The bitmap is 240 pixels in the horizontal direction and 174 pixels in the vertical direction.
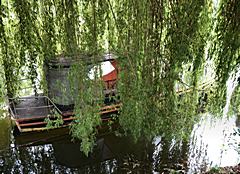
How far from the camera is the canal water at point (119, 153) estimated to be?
4305mm

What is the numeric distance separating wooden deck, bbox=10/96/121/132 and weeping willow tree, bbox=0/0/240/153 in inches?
77.1

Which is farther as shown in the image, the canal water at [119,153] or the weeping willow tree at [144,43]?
the canal water at [119,153]

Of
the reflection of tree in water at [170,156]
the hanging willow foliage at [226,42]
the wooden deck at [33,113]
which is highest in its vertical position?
the hanging willow foliage at [226,42]

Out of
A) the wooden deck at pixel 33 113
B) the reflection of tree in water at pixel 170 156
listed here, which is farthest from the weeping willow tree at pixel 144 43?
the wooden deck at pixel 33 113

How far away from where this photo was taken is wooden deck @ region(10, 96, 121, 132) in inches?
194

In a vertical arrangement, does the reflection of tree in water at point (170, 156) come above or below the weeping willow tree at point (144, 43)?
below

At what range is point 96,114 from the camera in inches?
121

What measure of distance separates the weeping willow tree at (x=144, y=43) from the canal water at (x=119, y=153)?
1374 mm

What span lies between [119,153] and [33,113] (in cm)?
170

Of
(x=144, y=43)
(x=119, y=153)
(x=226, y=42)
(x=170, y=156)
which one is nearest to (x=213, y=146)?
(x=170, y=156)

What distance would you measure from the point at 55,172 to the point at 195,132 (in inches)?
99.5

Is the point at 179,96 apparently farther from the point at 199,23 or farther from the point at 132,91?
the point at 199,23

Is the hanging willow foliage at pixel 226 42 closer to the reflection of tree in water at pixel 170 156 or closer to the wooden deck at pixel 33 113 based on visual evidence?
the reflection of tree in water at pixel 170 156

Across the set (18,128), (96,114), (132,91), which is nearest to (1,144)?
(18,128)
